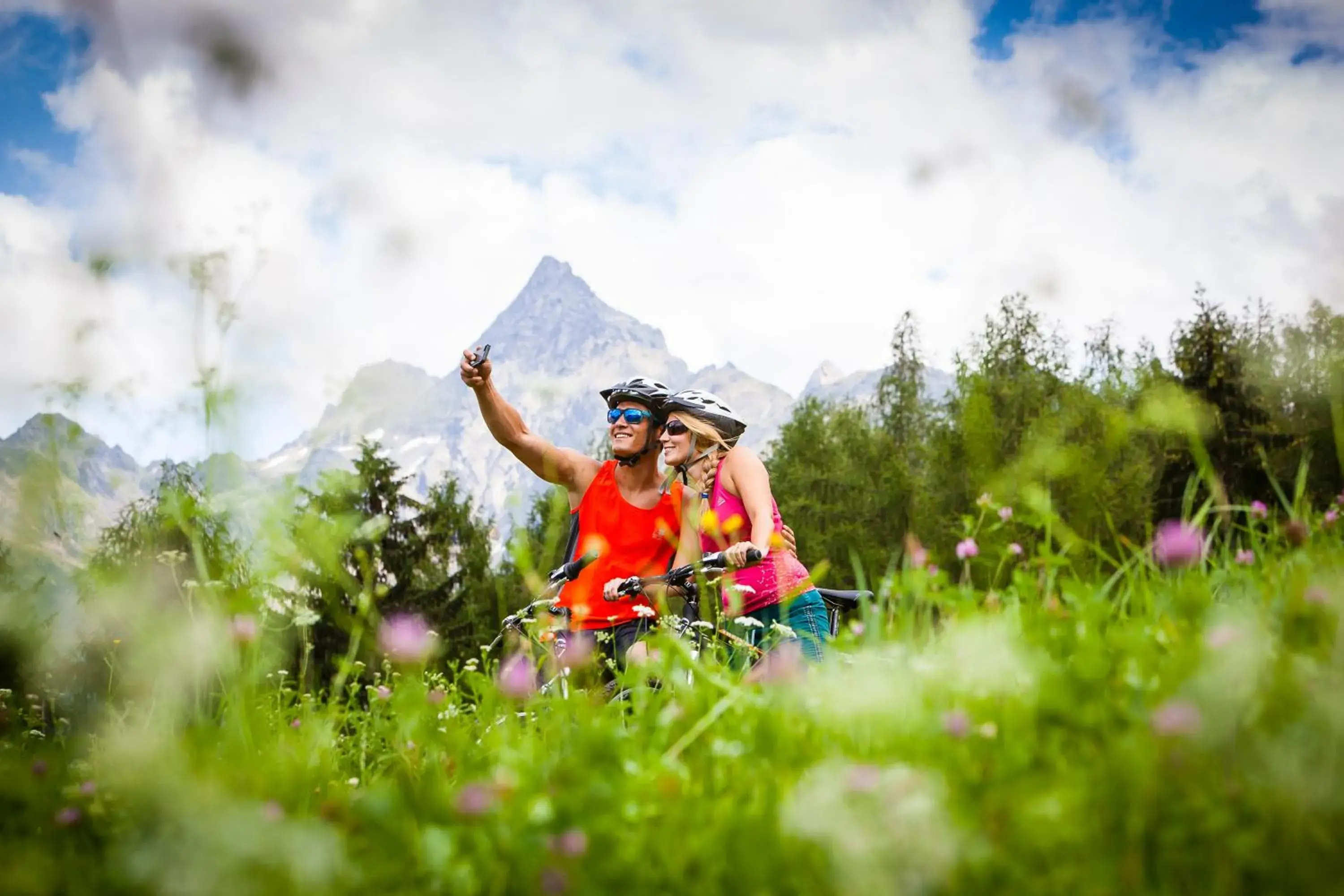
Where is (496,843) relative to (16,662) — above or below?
below

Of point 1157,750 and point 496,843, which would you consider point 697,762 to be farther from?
point 1157,750

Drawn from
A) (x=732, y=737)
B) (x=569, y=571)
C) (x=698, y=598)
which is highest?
Result: (x=569, y=571)

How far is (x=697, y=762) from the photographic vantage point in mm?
2127

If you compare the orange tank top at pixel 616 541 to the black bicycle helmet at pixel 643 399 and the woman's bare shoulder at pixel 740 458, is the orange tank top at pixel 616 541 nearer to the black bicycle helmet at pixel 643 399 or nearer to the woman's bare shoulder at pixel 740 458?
the black bicycle helmet at pixel 643 399

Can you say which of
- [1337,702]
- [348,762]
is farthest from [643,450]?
[1337,702]

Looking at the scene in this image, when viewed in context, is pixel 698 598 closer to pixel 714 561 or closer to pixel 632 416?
pixel 714 561

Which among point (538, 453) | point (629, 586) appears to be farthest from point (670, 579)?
point (538, 453)

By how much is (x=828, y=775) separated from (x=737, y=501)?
12.9ft

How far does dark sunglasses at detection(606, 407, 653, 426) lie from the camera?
611 cm

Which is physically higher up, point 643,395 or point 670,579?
point 643,395

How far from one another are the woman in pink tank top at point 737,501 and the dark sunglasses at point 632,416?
10.4 inches

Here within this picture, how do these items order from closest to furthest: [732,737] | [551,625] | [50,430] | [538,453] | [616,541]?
1. [732,737]
2. [50,430]
3. [551,625]
4. [616,541]
5. [538,453]

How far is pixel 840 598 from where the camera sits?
5289 mm

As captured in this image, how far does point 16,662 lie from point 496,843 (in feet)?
12.9
